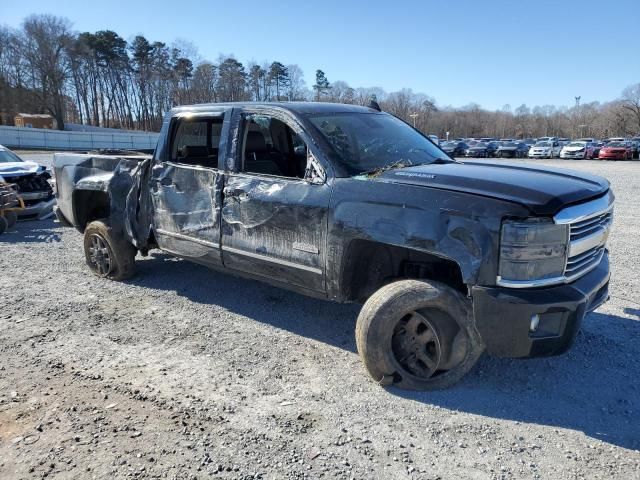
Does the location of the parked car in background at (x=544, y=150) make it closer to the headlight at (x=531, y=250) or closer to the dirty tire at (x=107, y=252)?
the dirty tire at (x=107, y=252)

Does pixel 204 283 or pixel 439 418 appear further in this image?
pixel 204 283

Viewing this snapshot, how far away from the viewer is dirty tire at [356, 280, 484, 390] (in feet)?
11.1

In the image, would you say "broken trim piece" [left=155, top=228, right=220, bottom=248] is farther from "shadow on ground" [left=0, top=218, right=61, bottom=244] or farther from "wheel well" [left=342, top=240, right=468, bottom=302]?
"shadow on ground" [left=0, top=218, right=61, bottom=244]

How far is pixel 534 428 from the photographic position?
3121 millimetres

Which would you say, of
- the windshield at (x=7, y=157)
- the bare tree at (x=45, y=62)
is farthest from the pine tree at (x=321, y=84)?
the windshield at (x=7, y=157)

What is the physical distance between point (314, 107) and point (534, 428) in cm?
302

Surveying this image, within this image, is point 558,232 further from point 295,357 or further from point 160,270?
point 160,270

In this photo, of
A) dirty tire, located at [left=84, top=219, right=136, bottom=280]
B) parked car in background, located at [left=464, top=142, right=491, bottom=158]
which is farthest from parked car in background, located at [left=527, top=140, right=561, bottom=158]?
dirty tire, located at [left=84, top=219, right=136, bottom=280]

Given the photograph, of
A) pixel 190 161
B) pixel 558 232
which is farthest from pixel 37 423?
pixel 558 232

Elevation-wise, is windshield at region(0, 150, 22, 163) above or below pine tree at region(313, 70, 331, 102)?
below

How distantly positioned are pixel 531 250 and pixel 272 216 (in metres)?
1.99

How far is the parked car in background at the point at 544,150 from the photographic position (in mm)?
43656

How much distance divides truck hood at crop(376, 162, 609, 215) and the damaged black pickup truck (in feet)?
0.05

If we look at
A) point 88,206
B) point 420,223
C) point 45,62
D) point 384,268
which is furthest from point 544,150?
point 45,62
